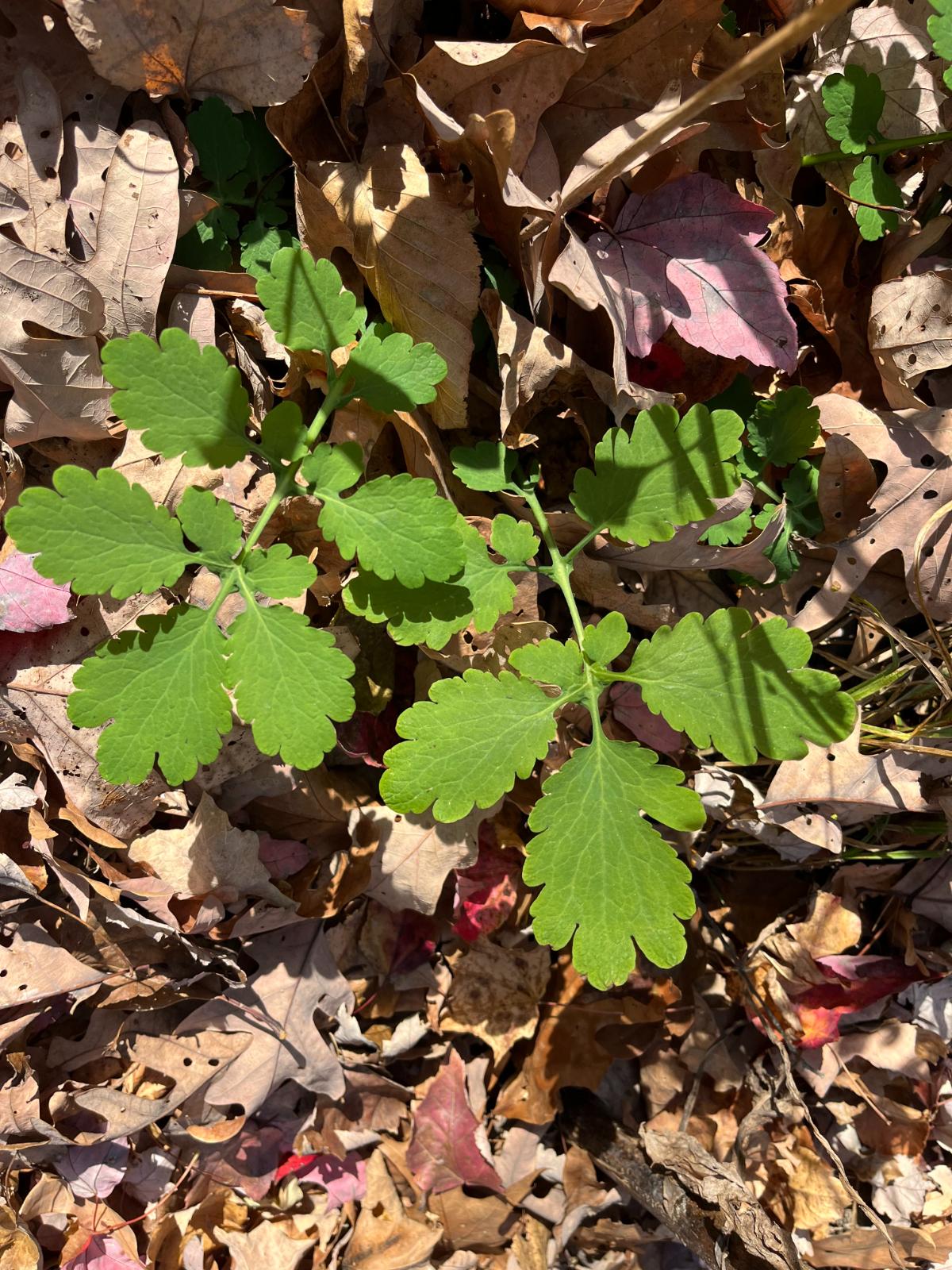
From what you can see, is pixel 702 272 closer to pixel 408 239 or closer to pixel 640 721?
pixel 408 239

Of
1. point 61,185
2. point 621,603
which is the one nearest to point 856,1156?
point 621,603

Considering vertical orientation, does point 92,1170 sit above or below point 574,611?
below

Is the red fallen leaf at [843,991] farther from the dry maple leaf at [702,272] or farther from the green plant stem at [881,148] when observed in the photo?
the green plant stem at [881,148]

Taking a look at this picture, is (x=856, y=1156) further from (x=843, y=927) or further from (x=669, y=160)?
(x=669, y=160)

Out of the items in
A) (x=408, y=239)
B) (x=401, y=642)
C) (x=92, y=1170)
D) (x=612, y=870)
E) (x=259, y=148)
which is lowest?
(x=92, y=1170)

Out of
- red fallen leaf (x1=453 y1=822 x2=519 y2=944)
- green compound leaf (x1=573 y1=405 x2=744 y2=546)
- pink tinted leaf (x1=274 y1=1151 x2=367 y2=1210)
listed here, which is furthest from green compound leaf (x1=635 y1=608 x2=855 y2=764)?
pink tinted leaf (x1=274 y1=1151 x2=367 y2=1210)

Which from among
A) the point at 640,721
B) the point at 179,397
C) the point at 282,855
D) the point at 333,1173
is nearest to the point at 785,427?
the point at 640,721
